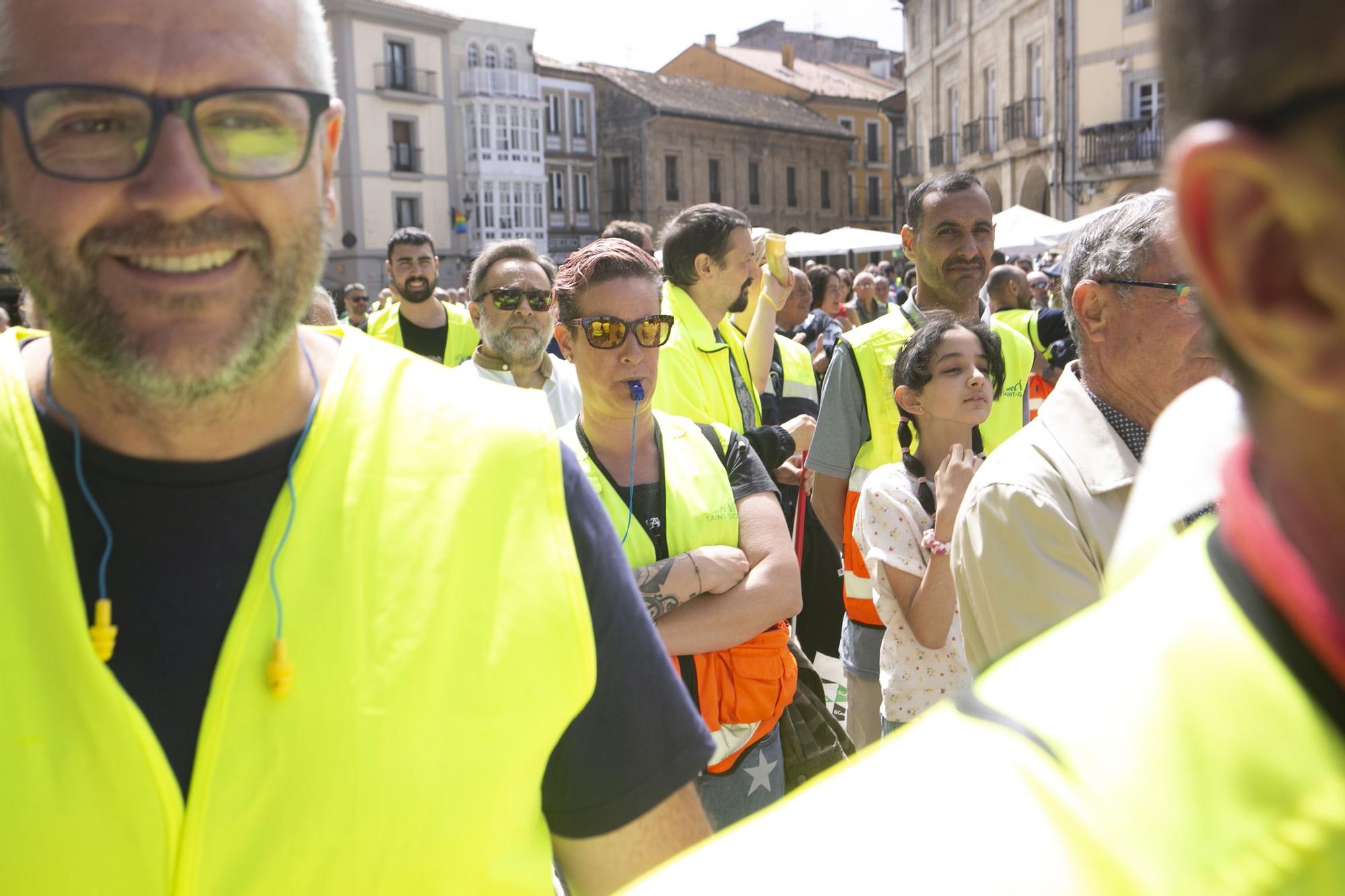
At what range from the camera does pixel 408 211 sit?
44375mm

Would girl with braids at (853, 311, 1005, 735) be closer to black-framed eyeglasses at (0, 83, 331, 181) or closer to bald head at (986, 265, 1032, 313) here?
black-framed eyeglasses at (0, 83, 331, 181)

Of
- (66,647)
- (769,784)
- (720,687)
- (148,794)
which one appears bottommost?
(769,784)

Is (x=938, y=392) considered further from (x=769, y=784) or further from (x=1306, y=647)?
(x=1306, y=647)

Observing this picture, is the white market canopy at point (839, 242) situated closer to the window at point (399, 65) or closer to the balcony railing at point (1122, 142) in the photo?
the balcony railing at point (1122, 142)

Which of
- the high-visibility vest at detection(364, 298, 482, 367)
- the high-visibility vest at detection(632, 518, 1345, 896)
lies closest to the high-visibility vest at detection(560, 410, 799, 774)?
the high-visibility vest at detection(632, 518, 1345, 896)

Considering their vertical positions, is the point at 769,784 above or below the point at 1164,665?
below

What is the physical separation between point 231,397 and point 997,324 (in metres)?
3.49

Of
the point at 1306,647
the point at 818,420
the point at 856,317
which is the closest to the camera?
the point at 1306,647

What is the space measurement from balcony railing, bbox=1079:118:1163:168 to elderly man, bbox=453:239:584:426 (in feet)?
81.8

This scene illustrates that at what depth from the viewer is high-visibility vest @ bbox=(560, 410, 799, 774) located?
2998 mm

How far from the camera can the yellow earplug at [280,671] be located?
1.38m

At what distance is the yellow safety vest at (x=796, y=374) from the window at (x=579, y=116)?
46673mm

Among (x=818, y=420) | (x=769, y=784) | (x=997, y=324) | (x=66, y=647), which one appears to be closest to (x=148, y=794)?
(x=66, y=647)

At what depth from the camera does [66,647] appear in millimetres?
1353
